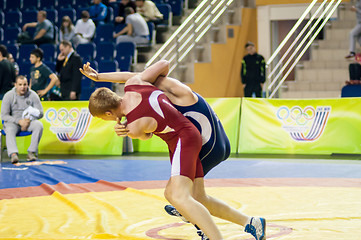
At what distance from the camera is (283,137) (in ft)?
31.3

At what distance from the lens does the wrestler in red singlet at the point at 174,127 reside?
3787mm

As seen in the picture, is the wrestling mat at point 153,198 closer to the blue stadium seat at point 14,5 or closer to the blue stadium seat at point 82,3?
the blue stadium seat at point 82,3

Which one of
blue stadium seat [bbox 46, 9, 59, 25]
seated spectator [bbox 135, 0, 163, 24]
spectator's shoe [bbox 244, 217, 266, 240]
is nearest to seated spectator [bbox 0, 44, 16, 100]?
seated spectator [bbox 135, 0, 163, 24]

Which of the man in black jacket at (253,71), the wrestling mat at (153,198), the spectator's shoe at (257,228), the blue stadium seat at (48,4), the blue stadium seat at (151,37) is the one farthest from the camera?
the blue stadium seat at (48,4)

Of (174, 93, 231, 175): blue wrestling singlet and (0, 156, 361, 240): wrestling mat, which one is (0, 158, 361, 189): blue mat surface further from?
(174, 93, 231, 175): blue wrestling singlet

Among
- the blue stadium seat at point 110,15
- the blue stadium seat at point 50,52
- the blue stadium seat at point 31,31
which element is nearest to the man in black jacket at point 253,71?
the blue stadium seat at point 110,15

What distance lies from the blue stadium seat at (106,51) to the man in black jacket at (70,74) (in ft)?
7.24

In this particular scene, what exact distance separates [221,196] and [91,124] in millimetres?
4639

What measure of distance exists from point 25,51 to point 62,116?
4.24 meters

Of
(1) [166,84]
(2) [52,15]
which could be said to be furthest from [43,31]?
(1) [166,84]

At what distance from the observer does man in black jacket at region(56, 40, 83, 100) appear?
10.6 meters

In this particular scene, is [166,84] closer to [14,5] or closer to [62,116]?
[62,116]

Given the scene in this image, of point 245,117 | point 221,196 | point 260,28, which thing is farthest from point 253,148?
point 260,28

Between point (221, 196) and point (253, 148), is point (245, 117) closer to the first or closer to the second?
point (253, 148)
